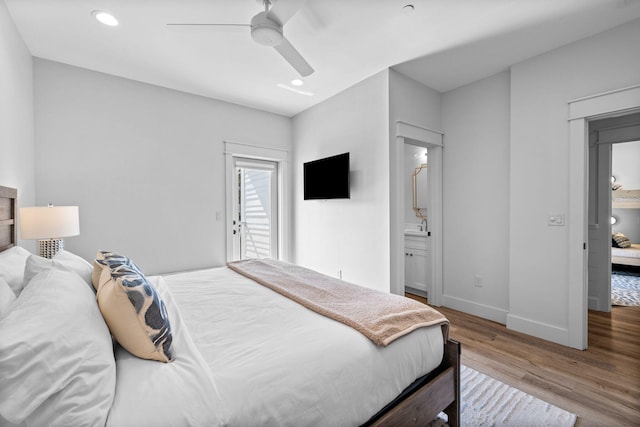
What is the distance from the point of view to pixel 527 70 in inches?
111

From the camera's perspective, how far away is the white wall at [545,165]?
96.7 inches

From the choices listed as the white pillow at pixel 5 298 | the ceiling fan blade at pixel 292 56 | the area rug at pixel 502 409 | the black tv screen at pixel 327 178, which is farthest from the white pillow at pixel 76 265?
the black tv screen at pixel 327 178

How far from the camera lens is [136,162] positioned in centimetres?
324

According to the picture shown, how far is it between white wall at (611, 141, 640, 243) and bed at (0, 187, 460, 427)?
6.94 metres

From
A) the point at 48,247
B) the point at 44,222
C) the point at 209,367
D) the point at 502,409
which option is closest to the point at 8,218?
the point at 44,222

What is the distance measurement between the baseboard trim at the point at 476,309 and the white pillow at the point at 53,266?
3.55 metres

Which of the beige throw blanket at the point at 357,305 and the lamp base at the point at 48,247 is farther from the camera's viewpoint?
the lamp base at the point at 48,247

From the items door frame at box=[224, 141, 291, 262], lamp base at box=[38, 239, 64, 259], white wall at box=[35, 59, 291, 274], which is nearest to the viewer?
lamp base at box=[38, 239, 64, 259]

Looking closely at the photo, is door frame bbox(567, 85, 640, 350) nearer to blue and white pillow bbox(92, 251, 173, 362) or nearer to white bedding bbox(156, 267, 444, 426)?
white bedding bbox(156, 267, 444, 426)

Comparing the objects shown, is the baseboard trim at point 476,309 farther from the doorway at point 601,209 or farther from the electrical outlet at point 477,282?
the doorway at point 601,209

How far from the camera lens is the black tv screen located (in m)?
3.49

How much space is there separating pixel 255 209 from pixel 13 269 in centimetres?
310

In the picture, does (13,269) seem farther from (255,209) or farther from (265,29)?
(255,209)

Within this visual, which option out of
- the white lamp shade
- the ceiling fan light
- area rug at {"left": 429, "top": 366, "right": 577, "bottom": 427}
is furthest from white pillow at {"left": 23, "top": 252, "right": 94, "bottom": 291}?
area rug at {"left": 429, "top": 366, "right": 577, "bottom": 427}
